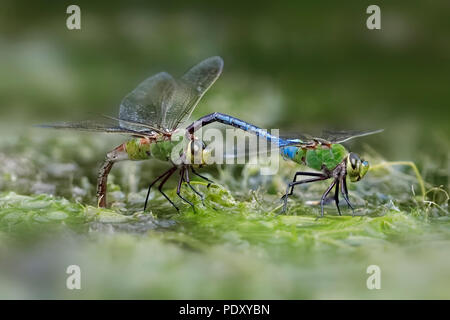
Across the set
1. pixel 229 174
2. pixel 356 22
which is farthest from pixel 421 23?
pixel 229 174

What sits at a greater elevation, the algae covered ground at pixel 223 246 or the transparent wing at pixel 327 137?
the transparent wing at pixel 327 137

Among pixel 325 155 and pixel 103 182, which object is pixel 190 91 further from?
pixel 325 155

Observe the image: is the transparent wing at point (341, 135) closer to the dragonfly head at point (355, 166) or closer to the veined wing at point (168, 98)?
the dragonfly head at point (355, 166)

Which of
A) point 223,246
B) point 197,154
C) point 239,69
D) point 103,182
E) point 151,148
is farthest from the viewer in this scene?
point 239,69
